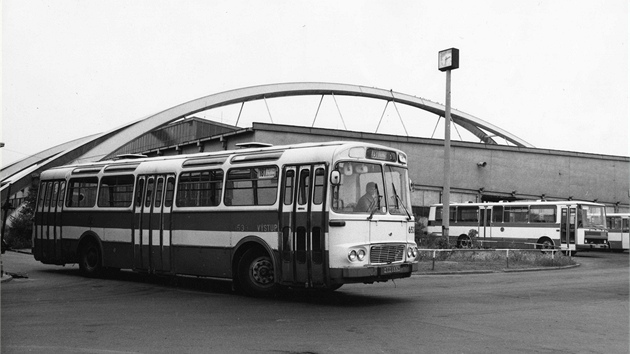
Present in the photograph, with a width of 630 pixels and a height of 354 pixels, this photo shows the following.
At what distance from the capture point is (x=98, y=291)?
50.0 ft

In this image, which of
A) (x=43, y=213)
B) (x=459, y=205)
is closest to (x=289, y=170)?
(x=43, y=213)

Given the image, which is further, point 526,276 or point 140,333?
point 526,276

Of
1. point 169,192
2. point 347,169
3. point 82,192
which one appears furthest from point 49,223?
point 347,169

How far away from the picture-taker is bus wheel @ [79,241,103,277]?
18484 millimetres

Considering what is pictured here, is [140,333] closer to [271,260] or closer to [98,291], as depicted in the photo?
[271,260]

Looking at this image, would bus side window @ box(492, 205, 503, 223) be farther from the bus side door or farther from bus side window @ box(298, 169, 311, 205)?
bus side window @ box(298, 169, 311, 205)

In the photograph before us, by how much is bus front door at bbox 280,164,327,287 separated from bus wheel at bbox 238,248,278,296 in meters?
0.67

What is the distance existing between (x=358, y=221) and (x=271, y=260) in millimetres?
2169

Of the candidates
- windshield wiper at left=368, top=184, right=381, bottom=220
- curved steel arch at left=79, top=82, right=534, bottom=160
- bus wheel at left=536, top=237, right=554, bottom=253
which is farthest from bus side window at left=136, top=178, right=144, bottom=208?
curved steel arch at left=79, top=82, right=534, bottom=160

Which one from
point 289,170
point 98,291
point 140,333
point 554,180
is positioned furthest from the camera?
point 554,180

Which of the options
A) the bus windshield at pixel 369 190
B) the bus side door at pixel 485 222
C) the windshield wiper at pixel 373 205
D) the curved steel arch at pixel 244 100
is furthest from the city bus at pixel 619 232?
the windshield wiper at pixel 373 205

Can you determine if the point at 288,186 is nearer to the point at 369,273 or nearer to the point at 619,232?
the point at 369,273

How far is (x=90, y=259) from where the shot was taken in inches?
746

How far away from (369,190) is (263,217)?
7.42 ft
